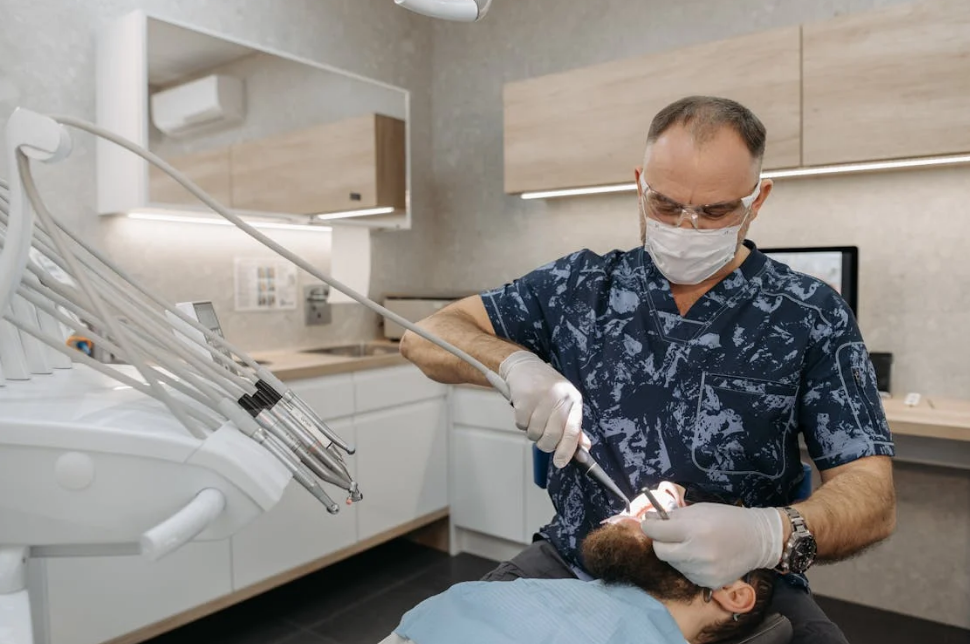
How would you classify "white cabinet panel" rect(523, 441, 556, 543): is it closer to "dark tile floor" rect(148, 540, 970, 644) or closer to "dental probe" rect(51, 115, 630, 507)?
"dark tile floor" rect(148, 540, 970, 644)

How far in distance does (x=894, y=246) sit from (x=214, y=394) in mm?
2651

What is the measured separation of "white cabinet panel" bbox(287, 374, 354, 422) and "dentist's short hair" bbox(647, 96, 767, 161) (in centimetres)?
169

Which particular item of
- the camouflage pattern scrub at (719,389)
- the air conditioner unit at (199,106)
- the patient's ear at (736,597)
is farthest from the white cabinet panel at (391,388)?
the patient's ear at (736,597)

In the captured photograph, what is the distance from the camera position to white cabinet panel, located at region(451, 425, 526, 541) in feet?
9.75

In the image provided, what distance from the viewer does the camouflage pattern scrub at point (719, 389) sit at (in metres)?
1.28

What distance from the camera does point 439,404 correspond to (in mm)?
3199

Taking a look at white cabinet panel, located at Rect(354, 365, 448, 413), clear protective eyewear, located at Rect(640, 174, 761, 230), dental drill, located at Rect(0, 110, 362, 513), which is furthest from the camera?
white cabinet panel, located at Rect(354, 365, 448, 413)

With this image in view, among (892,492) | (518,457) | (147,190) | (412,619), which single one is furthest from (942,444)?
(147,190)

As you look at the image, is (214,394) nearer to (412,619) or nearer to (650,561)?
(412,619)

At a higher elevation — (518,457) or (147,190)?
(147,190)

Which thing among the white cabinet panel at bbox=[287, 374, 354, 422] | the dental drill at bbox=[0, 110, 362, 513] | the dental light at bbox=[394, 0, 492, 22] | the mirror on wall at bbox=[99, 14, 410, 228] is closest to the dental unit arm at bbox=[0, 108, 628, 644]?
the dental drill at bbox=[0, 110, 362, 513]

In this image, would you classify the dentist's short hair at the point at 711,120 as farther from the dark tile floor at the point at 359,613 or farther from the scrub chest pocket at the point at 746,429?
the dark tile floor at the point at 359,613

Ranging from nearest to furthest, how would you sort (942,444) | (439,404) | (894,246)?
(942,444), (894,246), (439,404)

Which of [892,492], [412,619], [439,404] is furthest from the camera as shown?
[439,404]
